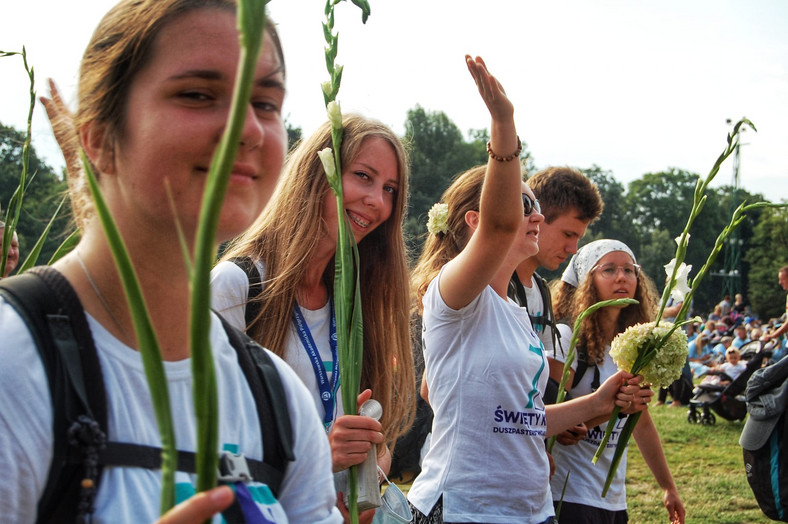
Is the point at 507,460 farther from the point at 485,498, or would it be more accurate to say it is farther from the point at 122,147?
the point at 122,147

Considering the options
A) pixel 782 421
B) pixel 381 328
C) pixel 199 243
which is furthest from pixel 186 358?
pixel 782 421

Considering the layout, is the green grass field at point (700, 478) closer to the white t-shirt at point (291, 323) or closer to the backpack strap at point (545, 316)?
the backpack strap at point (545, 316)

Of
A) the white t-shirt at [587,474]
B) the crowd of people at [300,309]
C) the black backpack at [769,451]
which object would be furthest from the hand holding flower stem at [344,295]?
the black backpack at [769,451]

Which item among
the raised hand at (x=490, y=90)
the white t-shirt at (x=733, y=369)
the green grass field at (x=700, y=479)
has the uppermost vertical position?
the raised hand at (x=490, y=90)

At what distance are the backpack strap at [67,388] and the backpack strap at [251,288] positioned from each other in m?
1.28

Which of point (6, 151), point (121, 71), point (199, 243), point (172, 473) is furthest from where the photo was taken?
point (6, 151)

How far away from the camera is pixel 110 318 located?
113cm

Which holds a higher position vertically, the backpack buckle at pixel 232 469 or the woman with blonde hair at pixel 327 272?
the woman with blonde hair at pixel 327 272

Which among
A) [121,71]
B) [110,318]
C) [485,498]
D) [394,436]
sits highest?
[121,71]

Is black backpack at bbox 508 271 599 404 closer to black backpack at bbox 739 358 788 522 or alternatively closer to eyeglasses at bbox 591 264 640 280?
eyeglasses at bbox 591 264 640 280

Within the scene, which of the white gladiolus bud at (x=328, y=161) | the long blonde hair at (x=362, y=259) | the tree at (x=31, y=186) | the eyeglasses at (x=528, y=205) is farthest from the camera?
the eyeglasses at (x=528, y=205)

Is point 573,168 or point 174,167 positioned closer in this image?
point 174,167

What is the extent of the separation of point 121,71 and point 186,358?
46cm

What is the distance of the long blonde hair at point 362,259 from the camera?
249 centimetres
